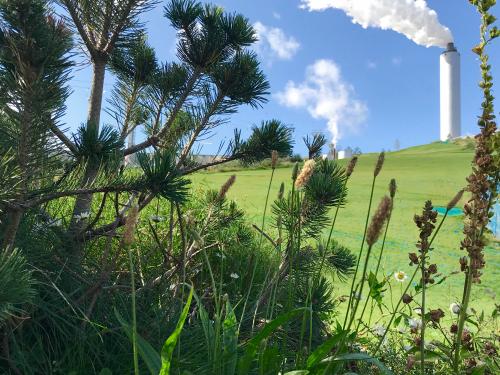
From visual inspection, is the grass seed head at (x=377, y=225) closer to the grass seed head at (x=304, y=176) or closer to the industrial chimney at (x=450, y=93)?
the grass seed head at (x=304, y=176)

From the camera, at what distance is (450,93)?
33.5m

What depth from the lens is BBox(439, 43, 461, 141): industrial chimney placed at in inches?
1249

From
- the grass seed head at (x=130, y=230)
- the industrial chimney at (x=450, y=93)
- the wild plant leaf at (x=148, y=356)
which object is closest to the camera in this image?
the grass seed head at (x=130, y=230)

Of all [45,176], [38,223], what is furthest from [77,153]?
[38,223]

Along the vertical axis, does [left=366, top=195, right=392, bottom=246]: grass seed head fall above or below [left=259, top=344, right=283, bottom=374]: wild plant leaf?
above

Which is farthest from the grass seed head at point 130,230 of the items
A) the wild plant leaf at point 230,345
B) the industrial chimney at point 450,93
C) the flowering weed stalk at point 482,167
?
the industrial chimney at point 450,93

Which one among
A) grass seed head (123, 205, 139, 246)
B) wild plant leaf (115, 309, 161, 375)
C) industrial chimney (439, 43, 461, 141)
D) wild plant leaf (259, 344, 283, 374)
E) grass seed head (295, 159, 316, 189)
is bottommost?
wild plant leaf (259, 344, 283, 374)

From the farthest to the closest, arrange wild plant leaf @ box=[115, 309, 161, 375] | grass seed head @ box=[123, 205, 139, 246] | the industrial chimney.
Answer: the industrial chimney
wild plant leaf @ box=[115, 309, 161, 375]
grass seed head @ box=[123, 205, 139, 246]

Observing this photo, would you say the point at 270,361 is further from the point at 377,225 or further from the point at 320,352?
the point at 377,225

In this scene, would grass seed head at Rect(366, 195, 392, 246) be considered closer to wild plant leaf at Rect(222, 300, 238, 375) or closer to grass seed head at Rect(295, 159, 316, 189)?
grass seed head at Rect(295, 159, 316, 189)

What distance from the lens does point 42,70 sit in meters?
0.73

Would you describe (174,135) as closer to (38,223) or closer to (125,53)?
(125,53)

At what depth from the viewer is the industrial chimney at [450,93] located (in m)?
31.7

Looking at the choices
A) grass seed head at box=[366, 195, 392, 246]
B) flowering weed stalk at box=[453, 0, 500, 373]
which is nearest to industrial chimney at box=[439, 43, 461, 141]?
flowering weed stalk at box=[453, 0, 500, 373]
